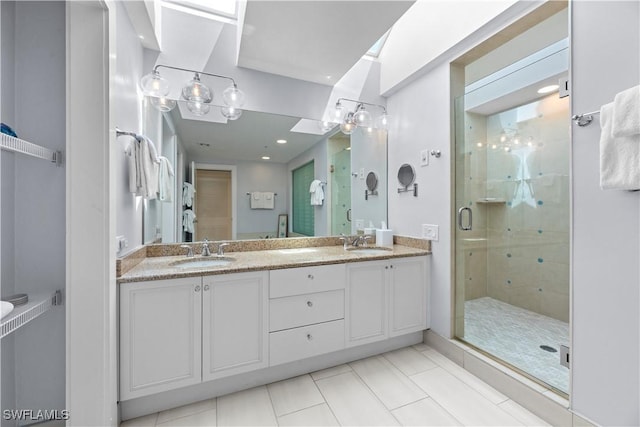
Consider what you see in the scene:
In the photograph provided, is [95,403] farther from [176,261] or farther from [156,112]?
[156,112]

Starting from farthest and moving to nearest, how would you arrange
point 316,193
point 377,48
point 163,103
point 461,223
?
point 377,48 → point 316,193 → point 461,223 → point 163,103

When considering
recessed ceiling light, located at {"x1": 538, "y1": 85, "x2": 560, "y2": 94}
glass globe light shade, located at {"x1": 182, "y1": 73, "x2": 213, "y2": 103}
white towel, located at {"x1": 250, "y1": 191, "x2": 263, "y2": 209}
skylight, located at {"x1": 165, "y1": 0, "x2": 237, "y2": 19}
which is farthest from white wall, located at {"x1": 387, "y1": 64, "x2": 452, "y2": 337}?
glass globe light shade, located at {"x1": 182, "y1": 73, "x2": 213, "y2": 103}

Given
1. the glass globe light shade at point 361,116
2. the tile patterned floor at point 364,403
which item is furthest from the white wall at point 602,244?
the glass globe light shade at point 361,116

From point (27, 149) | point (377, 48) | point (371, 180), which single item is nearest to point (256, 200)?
point (371, 180)

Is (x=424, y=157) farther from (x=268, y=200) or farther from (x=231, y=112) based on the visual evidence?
(x=231, y=112)

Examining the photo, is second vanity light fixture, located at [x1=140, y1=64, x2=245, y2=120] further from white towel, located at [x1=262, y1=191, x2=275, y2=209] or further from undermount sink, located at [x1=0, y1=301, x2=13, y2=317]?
undermount sink, located at [x1=0, y1=301, x2=13, y2=317]

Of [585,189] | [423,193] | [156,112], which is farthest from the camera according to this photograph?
[423,193]

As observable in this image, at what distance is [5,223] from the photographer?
3.92ft

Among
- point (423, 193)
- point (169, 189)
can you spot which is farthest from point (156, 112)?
point (423, 193)

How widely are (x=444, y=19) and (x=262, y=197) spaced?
2.01 m

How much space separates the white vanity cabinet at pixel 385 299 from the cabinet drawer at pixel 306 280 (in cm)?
10

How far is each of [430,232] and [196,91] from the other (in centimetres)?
215

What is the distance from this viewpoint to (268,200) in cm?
248

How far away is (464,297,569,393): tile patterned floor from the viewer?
66.2 inches
